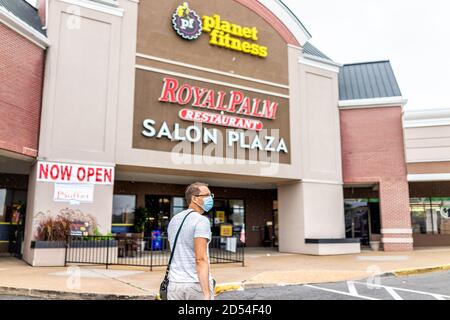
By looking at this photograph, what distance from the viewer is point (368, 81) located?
975 inches

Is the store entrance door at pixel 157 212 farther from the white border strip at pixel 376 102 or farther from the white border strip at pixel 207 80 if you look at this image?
the white border strip at pixel 376 102

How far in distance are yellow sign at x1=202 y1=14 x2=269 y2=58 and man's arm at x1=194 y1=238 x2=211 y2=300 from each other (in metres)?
16.9

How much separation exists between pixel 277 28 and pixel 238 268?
13270 millimetres

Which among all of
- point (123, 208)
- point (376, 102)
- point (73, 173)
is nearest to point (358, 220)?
point (376, 102)

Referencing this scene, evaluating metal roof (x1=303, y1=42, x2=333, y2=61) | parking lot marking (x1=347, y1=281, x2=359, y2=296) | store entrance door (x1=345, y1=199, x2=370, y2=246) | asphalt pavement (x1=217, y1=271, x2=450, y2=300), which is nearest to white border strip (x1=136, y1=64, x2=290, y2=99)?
metal roof (x1=303, y1=42, x2=333, y2=61)

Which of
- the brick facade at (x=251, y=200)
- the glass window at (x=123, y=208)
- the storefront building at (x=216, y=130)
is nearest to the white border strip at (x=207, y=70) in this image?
the storefront building at (x=216, y=130)

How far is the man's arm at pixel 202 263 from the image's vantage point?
4148 mm

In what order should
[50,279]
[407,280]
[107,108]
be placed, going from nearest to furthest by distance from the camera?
[50,279] → [407,280] → [107,108]

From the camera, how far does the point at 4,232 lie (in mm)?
19531

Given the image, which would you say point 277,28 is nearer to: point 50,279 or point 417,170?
point 417,170

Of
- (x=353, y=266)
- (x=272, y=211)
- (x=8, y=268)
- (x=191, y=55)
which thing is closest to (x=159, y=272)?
(x=8, y=268)

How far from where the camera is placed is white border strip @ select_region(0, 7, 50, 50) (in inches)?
568

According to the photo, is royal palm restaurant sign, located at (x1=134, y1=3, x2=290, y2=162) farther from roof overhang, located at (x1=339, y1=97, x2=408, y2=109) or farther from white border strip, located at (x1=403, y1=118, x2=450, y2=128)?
white border strip, located at (x1=403, y1=118, x2=450, y2=128)

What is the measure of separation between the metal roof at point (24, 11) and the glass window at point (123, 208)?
30.4 feet
